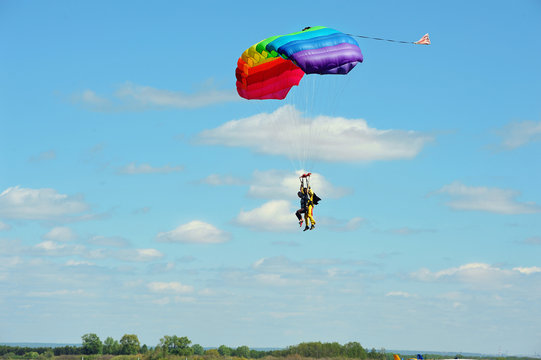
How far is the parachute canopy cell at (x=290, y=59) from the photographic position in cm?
3366

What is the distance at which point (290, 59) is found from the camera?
33.5m

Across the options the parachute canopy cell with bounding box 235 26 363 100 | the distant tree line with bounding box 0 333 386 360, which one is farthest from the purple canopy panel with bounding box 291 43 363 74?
the distant tree line with bounding box 0 333 386 360

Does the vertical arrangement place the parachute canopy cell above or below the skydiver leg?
above

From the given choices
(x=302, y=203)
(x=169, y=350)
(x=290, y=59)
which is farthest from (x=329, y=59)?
(x=169, y=350)

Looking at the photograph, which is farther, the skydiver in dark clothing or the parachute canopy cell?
the skydiver in dark clothing

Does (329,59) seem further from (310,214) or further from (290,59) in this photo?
(310,214)

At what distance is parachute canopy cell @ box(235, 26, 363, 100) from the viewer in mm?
33656

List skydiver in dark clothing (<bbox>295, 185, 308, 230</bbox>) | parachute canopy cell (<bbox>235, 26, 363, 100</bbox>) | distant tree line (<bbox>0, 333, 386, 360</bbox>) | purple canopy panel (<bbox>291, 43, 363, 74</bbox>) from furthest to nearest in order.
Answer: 1. distant tree line (<bbox>0, 333, 386, 360</bbox>)
2. skydiver in dark clothing (<bbox>295, 185, 308, 230</bbox>)
3. parachute canopy cell (<bbox>235, 26, 363, 100</bbox>)
4. purple canopy panel (<bbox>291, 43, 363, 74</bbox>)

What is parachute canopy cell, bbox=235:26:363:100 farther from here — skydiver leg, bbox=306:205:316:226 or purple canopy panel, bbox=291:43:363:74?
skydiver leg, bbox=306:205:316:226

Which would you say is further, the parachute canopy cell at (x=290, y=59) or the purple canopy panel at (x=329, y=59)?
the parachute canopy cell at (x=290, y=59)

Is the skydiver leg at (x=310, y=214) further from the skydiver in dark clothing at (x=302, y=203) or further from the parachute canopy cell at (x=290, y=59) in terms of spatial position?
the parachute canopy cell at (x=290, y=59)

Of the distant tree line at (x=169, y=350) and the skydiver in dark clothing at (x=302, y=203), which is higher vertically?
the skydiver in dark clothing at (x=302, y=203)

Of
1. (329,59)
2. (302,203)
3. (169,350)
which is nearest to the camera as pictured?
(329,59)

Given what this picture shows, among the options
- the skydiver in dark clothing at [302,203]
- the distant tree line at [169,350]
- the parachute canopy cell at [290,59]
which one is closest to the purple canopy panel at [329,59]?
the parachute canopy cell at [290,59]
